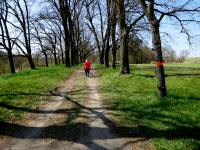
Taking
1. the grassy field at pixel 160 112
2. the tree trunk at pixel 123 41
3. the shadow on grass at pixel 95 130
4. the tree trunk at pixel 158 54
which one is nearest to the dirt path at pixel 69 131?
the shadow on grass at pixel 95 130

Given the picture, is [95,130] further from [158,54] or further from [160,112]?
[158,54]

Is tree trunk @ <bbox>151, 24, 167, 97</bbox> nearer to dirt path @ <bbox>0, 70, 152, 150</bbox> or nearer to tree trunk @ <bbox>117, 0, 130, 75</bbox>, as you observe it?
dirt path @ <bbox>0, 70, 152, 150</bbox>

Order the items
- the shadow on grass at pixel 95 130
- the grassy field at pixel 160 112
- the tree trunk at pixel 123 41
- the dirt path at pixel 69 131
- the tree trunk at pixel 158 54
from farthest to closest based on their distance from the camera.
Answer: the tree trunk at pixel 123 41 → the tree trunk at pixel 158 54 → the shadow on grass at pixel 95 130 → the grassy field at pixel 160 112 → the dirt path at pixel 69 131

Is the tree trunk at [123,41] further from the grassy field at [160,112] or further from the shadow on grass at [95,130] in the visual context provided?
the shadow on grass at [95,130]

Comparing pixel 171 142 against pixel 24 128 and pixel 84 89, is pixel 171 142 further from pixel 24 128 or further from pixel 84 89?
pixel 84 89

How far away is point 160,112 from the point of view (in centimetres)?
1205

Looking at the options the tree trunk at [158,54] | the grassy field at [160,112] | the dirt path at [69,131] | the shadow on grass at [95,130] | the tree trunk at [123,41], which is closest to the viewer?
the dirt path at [69,131]

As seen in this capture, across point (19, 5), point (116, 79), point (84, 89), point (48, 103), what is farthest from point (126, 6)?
point (19, 5)

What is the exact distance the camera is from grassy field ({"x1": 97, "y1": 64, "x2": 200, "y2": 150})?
30.4 ft

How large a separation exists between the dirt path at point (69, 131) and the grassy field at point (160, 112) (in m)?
0.55

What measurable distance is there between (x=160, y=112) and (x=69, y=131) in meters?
3.46

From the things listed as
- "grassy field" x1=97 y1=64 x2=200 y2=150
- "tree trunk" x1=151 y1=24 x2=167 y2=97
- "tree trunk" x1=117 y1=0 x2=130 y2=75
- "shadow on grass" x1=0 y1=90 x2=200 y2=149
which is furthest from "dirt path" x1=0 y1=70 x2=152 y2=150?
"tree trunk" x1=117 y1=0 x2=130 y2=75

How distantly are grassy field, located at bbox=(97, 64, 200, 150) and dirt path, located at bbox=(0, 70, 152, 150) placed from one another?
0.55 metres

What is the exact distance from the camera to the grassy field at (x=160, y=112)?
30.4 ft
